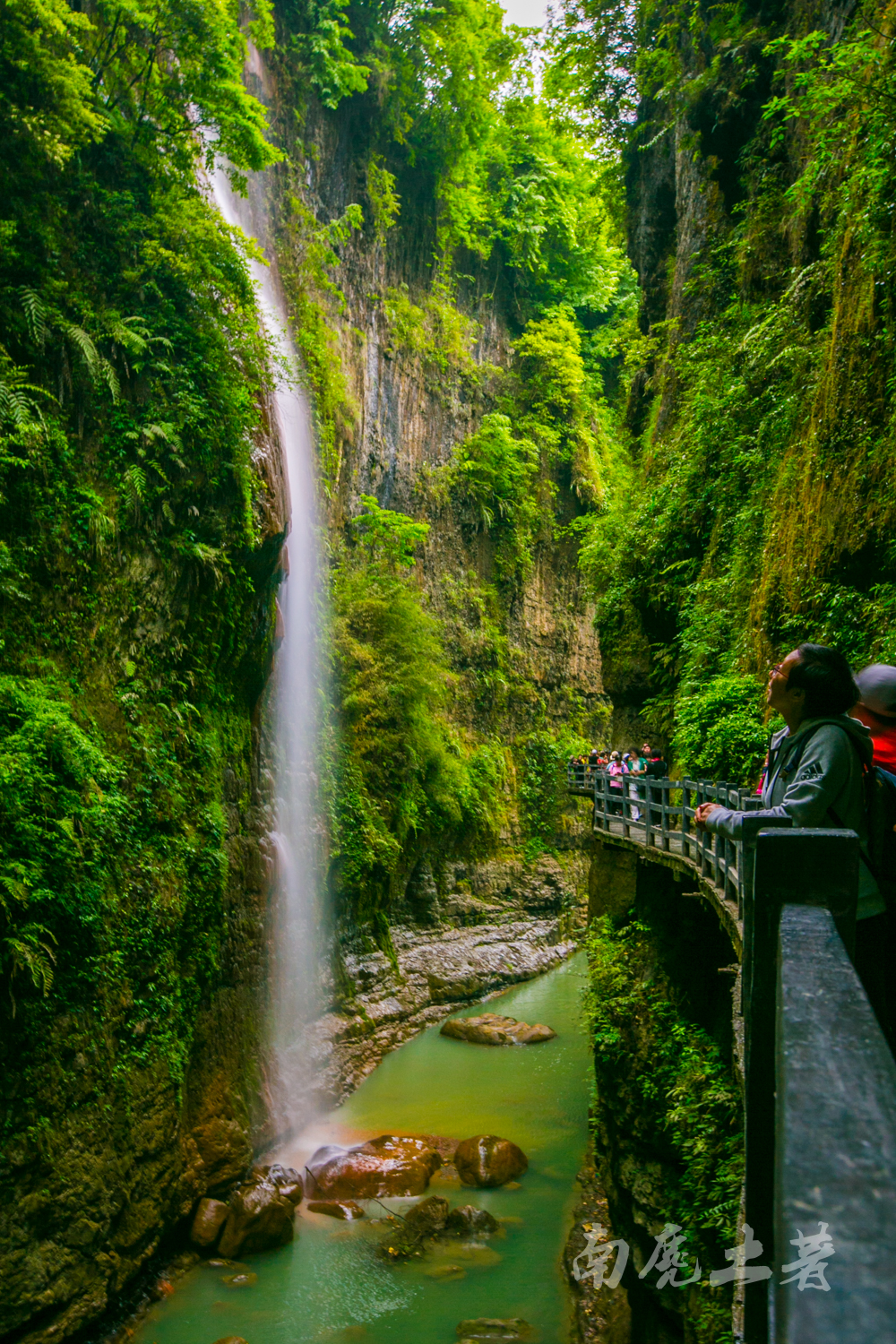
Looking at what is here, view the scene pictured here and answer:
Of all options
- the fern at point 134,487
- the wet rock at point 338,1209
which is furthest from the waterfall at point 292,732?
the fern at point 134,487

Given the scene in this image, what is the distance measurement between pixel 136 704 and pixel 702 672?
7.42 metres

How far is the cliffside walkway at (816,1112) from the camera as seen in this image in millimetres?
732

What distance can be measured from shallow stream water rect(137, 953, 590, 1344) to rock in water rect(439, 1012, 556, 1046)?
1.81m

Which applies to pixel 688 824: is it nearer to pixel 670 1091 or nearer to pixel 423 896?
pixel 670 1091

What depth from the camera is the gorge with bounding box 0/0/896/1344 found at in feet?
27.2

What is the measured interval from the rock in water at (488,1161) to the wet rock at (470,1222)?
100cm

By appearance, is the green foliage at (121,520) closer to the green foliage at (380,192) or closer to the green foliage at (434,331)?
the green foliage at (380,192)

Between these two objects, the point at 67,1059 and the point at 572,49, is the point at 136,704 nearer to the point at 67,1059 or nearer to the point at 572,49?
the point at 67,1059

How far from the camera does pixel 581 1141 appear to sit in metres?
13.7

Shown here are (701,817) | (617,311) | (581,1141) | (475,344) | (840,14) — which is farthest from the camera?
(617,311)

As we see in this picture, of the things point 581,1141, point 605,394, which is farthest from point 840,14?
point 605,394

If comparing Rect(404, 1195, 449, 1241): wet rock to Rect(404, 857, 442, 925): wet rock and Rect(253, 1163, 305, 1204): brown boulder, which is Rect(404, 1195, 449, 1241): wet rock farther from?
Rect(404, 857, 442, 925): wet rock

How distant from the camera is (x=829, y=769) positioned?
2740 mm

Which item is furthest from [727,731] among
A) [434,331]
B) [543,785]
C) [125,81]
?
[434,331]
